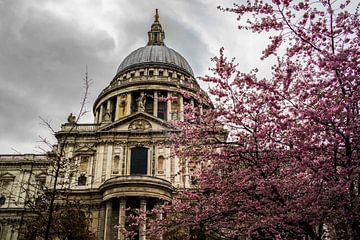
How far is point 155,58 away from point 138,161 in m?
27.0

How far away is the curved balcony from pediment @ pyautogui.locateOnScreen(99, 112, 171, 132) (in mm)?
7904

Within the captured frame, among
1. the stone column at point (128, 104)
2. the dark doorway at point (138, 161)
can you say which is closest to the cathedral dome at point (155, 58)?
the stone column at point (128, 104)

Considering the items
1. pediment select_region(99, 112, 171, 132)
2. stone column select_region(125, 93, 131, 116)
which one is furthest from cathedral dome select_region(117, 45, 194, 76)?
pediment select_region(99, 112, 171, 132)

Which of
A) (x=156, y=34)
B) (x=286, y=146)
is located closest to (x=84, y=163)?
(x=286, y=146)

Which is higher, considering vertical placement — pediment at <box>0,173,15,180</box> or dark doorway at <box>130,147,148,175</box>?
pediment at <box>0,173,15,180</box>

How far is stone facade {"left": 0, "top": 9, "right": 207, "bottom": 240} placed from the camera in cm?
3691

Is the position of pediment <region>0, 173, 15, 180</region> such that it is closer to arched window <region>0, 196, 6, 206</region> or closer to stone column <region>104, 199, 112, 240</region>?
arched window <region>0, 196, 6, 206</region>

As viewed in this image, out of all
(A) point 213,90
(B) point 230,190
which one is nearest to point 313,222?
(B) point 230,190

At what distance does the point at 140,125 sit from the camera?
44406mm

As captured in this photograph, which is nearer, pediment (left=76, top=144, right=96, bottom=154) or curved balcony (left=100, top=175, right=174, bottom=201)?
curved balcony (left=100, top=175, right=174, bottom=201)

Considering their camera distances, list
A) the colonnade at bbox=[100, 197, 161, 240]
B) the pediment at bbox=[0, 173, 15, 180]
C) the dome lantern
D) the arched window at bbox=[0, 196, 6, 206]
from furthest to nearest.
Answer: the dome lantern, the pediment at bbox=[0, 173, 15, 180], the arched window at bbox=[0, 196, 6, 206], the colonnade at bbox=[100, 197, 161, 240]

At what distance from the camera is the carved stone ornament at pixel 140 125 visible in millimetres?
44188

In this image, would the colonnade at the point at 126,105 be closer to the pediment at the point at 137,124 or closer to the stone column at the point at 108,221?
the pediment at the point at 137,124

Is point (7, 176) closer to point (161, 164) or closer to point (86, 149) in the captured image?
point (86, 149)
